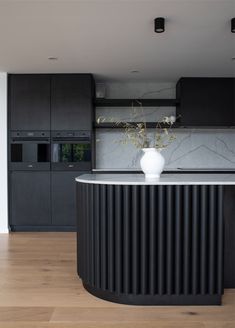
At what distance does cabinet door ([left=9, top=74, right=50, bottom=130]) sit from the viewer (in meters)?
4.99

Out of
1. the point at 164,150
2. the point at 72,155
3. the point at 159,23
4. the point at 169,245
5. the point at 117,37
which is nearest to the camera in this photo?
the point at 169,245

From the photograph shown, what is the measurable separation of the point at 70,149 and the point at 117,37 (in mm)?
2011

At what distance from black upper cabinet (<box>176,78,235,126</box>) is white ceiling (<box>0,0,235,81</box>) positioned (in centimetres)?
18

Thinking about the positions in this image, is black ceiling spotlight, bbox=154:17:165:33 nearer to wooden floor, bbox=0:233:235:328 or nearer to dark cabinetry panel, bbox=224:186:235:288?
dark cabinetry panel, bbox=224:186:235:288

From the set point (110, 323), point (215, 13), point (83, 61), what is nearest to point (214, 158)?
point (83, 61)

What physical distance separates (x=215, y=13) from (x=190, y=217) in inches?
69.2

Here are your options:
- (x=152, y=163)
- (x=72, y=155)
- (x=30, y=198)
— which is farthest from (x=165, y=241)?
(x=30, y=198)

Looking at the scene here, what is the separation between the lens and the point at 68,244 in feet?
13.9

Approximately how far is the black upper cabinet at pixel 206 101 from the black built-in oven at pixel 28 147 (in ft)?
6.84

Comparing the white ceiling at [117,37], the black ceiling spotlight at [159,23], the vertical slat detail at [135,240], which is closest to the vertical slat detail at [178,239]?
the vertical slat detail at [135,240]

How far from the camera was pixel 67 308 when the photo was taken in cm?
243

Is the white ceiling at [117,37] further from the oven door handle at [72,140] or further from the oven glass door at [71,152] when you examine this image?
the oven glass door at [71,152]

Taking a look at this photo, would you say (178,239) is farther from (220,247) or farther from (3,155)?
(3,155)

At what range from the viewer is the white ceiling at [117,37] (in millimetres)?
2777
